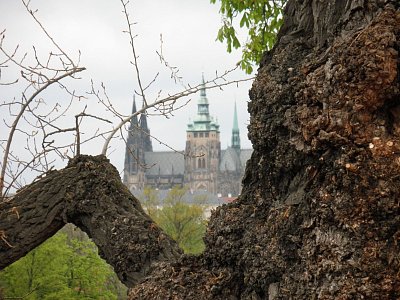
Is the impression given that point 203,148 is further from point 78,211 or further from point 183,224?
point 78,211

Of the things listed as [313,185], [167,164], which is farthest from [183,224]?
[167,164]

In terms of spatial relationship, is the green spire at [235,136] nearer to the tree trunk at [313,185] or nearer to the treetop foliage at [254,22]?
the treetop foliage at [254,22]

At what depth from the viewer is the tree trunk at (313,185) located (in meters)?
1.57

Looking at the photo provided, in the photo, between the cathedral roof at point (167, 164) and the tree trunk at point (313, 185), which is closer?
the tree trunk at point (313, 185)

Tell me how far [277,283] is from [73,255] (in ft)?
45.1

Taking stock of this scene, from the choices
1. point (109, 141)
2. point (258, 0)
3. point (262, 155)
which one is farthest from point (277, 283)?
point (258, 0)

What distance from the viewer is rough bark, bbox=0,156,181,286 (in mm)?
2605

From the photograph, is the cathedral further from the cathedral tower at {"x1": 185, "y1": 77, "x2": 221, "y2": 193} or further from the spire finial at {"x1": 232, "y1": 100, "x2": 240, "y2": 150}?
the spire finial at {"x1": 232, "y1": 100, "x2": 240, "y2": 150}

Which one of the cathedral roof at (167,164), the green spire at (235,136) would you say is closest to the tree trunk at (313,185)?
the cathedral roof at (167,164)

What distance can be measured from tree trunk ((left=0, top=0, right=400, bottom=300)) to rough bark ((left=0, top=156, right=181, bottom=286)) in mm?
59

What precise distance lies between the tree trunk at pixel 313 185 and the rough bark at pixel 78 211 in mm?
59

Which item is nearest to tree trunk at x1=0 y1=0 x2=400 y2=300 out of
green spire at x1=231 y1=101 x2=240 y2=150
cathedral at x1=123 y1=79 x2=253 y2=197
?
cathedral at x1=123 y1=79 x2=253 y2=197

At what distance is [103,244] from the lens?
103 inches

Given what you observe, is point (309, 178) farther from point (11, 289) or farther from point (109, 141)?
point (11, 289)
